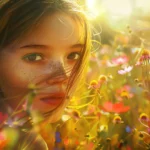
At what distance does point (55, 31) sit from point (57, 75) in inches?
4.9

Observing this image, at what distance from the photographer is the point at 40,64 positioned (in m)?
1.09

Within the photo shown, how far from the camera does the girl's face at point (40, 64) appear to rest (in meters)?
1.08

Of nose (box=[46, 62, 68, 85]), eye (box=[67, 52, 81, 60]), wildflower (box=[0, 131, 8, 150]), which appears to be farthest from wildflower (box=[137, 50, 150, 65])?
wildflower (box=[0, 131, 8, 150])

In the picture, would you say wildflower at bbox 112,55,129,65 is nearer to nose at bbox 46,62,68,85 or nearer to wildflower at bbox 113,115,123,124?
wildflower at bbox 113,115,123,124

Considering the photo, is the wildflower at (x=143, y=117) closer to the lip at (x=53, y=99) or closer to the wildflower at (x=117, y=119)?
the wildflower at (x=117, y=119)

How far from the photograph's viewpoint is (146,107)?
1.54 meters

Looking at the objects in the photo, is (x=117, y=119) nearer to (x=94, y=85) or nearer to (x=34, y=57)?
(x=94, y=85)

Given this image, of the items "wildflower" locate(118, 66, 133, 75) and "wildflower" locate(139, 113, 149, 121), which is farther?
"wildflower" locate(118, 66, 133, 75)

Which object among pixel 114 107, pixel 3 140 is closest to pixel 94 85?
pixel 114 107

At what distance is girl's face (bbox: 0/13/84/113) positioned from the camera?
42.3 inches

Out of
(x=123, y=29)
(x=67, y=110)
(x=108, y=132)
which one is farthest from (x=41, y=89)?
(x=123, y=29)

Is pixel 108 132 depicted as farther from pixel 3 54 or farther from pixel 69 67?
pixel 3 54

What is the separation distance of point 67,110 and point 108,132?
0.17 m

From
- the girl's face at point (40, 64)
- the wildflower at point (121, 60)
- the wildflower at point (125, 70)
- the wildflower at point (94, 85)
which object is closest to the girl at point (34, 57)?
the girl's face at point (40, 64)
